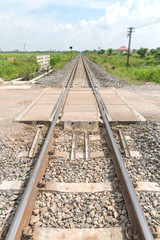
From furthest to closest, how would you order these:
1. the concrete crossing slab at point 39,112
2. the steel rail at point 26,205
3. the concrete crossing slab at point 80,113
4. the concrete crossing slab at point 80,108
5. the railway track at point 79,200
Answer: the concrete crossing slab at point 80,108 → the concrete crossing slab at point 39,112 → the concrete crossing slab at point 80,113 → the railway track at point 79,200 → the steel rail at point 26,205

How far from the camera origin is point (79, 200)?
2.72 meters

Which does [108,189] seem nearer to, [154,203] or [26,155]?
[154,203]

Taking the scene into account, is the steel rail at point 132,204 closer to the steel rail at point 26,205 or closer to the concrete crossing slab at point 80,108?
the steel rail at point 26,205

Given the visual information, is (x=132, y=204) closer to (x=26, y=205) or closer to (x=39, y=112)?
(x=26, y=205)

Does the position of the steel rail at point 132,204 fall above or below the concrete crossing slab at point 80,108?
below

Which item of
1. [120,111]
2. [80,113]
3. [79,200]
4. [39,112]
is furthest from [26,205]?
[120,111]

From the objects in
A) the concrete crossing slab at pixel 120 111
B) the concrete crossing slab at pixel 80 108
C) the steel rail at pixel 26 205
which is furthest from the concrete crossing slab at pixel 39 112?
the steel rail at pixel 26 205

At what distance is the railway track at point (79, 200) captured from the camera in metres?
2.21

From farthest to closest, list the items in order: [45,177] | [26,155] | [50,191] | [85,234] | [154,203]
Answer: [26,155] < [45,177] < [50,191] < [154,203] < [85,234]

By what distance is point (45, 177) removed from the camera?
3174mm

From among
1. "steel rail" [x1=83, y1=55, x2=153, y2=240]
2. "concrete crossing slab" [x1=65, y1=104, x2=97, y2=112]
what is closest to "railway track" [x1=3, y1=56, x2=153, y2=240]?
"steel rail" [x1=83, y1=55, x2=153, y2=240]

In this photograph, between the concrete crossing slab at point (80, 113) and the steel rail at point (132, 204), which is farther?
the concrete crossing slab at point (80, 113)

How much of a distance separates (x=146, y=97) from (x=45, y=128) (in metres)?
5.46

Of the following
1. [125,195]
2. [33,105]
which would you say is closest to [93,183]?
[125,195]
